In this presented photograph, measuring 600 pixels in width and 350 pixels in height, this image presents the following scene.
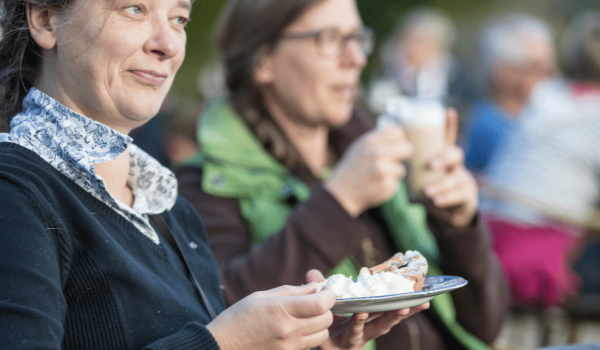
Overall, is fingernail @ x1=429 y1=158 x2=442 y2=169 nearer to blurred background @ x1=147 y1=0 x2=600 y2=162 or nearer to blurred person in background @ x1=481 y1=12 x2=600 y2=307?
blurred person in background @ x1=481 y1=12 x2=600 y2=307

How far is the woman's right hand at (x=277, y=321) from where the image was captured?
101 centimetres

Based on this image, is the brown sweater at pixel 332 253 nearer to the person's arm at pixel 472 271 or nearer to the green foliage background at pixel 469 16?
the person's arm at pixel 472 271

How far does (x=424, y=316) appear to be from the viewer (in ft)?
7.54

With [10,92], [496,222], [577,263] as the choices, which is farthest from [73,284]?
[577,263]

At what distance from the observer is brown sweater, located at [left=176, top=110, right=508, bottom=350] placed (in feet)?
6.47

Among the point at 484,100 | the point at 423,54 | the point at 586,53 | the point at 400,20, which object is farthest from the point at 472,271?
the point at 400,20

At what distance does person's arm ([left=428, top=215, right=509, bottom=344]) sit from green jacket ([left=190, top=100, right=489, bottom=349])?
1.8 inches

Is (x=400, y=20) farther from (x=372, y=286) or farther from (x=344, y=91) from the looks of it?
(x=372, y=286)

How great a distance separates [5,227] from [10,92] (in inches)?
16.7

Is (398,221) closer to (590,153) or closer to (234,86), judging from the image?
(234,86)

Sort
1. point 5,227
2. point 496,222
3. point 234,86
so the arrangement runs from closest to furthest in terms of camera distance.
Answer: point 5,227, point 234,86, point 496,222

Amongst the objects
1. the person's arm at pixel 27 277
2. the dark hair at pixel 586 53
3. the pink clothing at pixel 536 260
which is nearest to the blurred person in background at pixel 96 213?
the person's arm at pixel 27 277

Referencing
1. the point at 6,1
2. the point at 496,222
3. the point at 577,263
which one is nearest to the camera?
the point at 6,1

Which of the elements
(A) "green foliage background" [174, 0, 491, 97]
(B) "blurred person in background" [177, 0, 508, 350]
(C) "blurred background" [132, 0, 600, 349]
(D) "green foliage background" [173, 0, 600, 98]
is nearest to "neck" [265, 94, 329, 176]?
(B) "blurred person in background" [177, 0, 508, 350]
